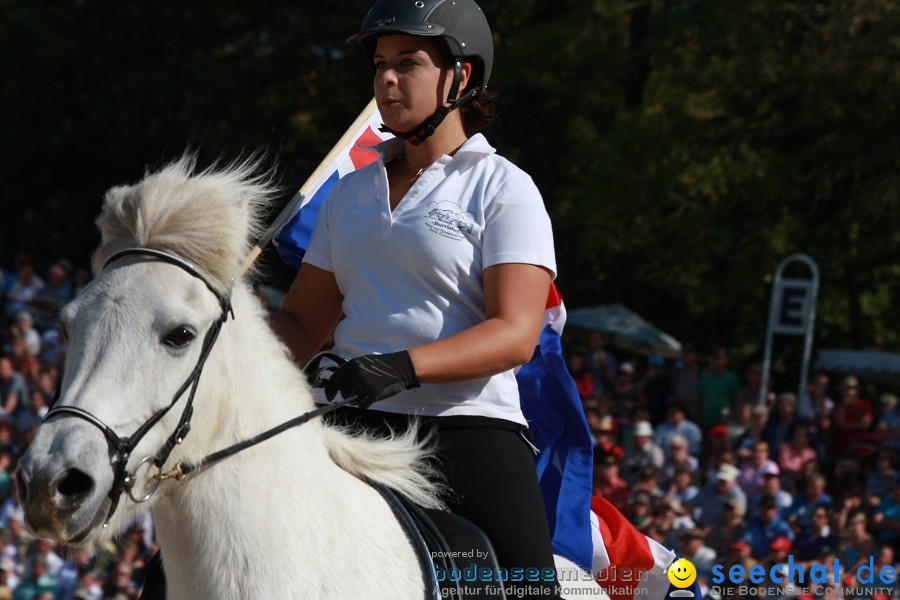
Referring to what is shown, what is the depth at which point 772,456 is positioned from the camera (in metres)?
10.9

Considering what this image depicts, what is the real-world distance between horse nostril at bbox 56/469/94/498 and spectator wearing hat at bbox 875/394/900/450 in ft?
30.8

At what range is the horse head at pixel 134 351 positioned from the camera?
2512 millimetres

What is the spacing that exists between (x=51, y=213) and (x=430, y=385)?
64.8ft

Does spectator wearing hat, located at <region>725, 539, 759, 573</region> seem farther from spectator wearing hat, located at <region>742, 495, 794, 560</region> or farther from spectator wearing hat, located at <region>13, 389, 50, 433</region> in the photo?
spectator wearing hat, located at <region>13, 389, 50, 433</region>

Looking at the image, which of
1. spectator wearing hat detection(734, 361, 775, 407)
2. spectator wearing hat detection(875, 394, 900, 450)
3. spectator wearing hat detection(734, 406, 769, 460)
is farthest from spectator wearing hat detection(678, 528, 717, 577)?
spectator wearing hat detection(734, 361, 775, 407)

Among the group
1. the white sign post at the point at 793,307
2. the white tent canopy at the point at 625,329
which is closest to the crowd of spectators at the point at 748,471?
the white sign post at the point at 793,307

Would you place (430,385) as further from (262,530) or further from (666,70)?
(666,70)

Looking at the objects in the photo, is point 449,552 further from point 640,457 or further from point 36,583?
point 640,457

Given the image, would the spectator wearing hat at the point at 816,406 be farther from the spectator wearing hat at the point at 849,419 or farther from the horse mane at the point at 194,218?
the horse mane at the point at 194,218

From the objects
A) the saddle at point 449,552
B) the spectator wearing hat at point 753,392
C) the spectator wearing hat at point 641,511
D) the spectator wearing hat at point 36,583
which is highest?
the saddle at point 449,552

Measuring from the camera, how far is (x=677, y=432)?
453 inches

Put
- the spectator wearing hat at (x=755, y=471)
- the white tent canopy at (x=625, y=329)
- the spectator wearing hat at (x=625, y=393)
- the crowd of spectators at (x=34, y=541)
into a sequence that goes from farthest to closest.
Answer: the white tent canopy at (x=625, y=329), the spectator wearing hat at (x=625, y=393), the spectator wearing hat at (x=755, y=471), the crowd of spectators at (x=34, y=541)

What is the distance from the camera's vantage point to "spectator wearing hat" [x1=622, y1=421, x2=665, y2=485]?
1069 centimetres

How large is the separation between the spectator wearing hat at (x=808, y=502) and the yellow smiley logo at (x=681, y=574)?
5.83 meters
